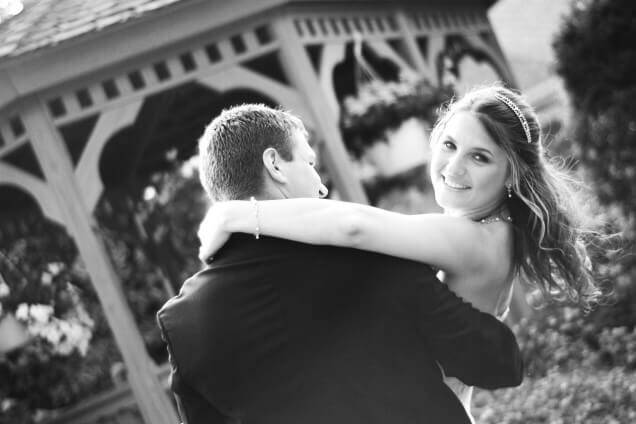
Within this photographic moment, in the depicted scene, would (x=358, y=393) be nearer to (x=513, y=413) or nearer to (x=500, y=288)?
(x=500, y=288)

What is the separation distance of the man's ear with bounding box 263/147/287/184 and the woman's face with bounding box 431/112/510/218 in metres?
0.68

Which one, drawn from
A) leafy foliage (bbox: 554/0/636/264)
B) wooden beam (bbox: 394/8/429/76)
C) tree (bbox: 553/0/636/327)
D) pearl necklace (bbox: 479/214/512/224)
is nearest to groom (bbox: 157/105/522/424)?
pearl necklace (bbox: 479/214/512/224)

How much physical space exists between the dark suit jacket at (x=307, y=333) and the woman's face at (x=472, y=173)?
55cm

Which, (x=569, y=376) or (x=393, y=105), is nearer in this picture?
(x=569, y=376)

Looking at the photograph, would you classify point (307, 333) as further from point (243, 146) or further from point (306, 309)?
point (243, 146)

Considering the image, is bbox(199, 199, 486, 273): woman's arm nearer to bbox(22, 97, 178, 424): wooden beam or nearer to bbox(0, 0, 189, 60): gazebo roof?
bbox(22, 97, 178, 424): wooden beam

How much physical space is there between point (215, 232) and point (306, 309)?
0.31 m

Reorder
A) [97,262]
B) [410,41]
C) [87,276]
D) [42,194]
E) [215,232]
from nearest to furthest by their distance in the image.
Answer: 1. [215,232]
2. [97,262]
3. [42,194]
4. [410,41]
5. [87,276]

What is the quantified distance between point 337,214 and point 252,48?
4.40 m

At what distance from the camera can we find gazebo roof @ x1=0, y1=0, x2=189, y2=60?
5453 mm

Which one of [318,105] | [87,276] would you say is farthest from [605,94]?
[87,276]

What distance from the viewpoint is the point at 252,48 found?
608 centimetres

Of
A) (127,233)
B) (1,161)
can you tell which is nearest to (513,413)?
(1,161)

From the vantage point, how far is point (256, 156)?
1.94 meters
